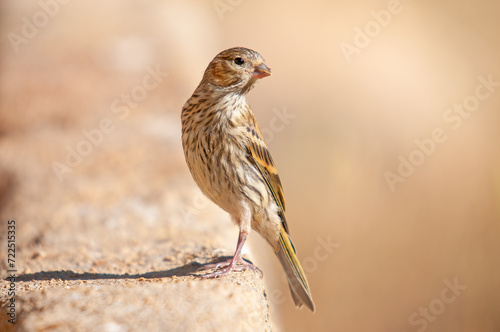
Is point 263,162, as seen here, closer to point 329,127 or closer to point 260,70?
point 260,70

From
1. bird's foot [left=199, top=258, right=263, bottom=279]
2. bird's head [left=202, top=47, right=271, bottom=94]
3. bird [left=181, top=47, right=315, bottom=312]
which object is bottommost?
bird's foot [left=199, top=258, right=263, bottom=279]

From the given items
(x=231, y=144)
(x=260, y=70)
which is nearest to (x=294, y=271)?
(x=231, y=144)

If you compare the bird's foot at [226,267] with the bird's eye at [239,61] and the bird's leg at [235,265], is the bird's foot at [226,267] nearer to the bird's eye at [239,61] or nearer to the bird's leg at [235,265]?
the bird's leg at [235,265]

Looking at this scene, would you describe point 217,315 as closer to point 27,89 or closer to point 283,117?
point 27,89

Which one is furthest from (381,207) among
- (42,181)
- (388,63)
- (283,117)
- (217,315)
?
(217,315)

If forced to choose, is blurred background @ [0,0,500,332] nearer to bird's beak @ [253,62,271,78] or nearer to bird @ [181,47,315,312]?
bird @ [181,47,315,312]

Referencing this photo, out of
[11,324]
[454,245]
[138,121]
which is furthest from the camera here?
[454,245]

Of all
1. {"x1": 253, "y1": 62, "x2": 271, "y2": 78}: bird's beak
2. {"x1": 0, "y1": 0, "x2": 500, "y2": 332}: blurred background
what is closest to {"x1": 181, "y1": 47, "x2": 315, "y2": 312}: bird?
{"x1": 253, "y1": 62, "x2": 271, "y2": 78}: bird's beak

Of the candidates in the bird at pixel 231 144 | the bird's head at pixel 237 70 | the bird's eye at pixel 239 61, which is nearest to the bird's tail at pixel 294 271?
the bird at pixel 231 144
